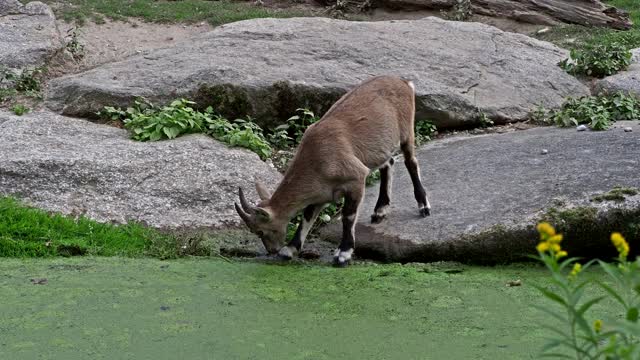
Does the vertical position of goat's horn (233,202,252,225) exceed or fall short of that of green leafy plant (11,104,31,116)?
it exceeds it

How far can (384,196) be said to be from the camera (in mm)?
8773

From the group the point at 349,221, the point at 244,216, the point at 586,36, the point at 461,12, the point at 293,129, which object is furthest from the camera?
the point at 461,12

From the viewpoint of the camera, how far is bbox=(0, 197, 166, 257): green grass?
7.99 metres

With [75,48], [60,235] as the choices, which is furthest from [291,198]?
[75,48]

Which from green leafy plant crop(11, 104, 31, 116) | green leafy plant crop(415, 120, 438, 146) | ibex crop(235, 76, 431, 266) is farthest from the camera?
green leafy plant crop(415, 120, 438, 146)

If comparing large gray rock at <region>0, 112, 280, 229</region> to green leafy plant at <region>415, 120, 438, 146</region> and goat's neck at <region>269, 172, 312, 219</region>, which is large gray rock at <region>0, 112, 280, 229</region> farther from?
green leafy plant at <region>415, 120, 438, 146</region>

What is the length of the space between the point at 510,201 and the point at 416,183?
967mm

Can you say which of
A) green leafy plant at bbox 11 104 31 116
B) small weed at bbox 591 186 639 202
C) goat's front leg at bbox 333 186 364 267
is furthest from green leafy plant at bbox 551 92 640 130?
green leafy plant at bbox 11 104 31 116

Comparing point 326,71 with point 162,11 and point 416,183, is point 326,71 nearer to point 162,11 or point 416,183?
point 416,183

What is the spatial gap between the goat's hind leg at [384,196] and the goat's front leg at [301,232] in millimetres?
582

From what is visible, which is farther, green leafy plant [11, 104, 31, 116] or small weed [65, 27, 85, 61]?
small weed [65, 27, 85, 61]

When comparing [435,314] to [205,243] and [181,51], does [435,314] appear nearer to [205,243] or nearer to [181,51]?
[205,243]

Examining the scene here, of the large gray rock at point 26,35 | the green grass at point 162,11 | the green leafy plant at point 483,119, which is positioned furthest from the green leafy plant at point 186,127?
the green grass at point 162,11

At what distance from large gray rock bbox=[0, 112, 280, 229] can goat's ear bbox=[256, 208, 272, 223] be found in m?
0.87
